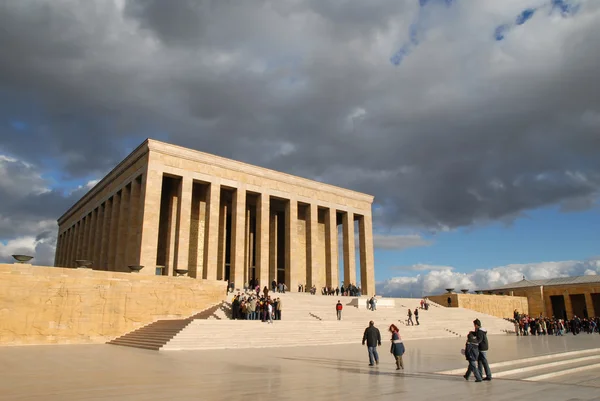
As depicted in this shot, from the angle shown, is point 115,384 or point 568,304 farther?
point 568,304

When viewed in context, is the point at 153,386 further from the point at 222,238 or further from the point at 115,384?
the point at 222,238

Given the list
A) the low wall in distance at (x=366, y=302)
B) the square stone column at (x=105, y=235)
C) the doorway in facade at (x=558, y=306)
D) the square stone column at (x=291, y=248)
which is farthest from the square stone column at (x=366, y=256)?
the doorway in facade at (x=558, y=306)

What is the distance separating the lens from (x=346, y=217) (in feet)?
130

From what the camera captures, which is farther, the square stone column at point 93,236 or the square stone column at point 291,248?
the square stone column at point 93,236

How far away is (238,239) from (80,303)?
1333cm

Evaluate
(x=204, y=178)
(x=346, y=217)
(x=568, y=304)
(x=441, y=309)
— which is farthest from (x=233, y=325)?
(x=568, y=304)

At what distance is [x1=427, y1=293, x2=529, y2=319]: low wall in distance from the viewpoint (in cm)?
3703

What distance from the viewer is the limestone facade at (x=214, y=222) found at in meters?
29.3

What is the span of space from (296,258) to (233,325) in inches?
686

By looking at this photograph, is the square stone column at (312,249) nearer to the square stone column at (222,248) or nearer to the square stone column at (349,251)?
the square stone column at (349,251)

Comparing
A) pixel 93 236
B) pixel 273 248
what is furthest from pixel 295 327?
pixel 93 236

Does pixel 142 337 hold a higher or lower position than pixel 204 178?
lower

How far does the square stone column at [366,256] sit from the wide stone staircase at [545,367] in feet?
80.7

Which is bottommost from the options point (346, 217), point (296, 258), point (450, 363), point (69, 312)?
point (450, 363)
